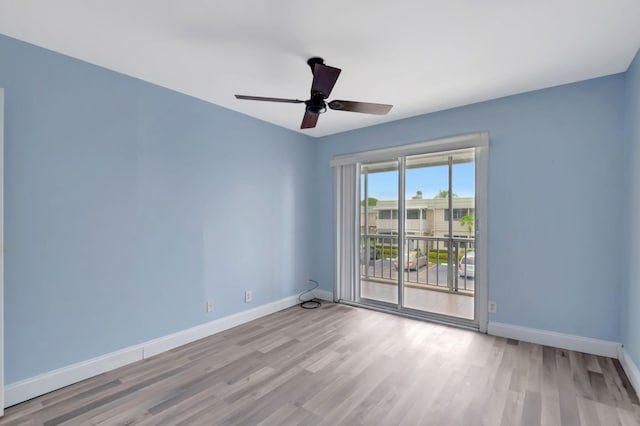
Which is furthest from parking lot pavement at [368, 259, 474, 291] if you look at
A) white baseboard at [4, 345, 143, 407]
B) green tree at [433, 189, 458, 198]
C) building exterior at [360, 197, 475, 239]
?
white baseboard at [4, 345, 143, 407]

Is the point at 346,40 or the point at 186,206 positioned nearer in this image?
the point at 346,40

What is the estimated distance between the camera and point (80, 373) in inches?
87.9

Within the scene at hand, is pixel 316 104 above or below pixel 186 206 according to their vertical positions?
above

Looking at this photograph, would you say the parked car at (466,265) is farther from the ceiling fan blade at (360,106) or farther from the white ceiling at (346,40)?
the ceiling fan blade at (360,106)

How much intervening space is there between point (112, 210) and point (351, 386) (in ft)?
7.77

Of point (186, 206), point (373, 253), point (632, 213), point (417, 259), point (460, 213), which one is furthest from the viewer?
point (417, 259)

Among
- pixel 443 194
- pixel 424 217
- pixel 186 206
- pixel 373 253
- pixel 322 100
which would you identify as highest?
pixel 322 100

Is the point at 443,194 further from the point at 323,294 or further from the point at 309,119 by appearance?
the point at 309,119

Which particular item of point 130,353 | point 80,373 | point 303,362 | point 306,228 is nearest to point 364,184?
point 306,228

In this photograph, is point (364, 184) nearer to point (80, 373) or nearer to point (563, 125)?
point (563, 125)

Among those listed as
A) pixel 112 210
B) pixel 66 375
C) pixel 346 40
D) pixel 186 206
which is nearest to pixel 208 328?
pixel 66 375

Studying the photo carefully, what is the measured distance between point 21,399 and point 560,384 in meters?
3.81

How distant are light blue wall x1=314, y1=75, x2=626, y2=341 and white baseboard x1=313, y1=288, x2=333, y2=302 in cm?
209

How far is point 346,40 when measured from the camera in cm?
203
